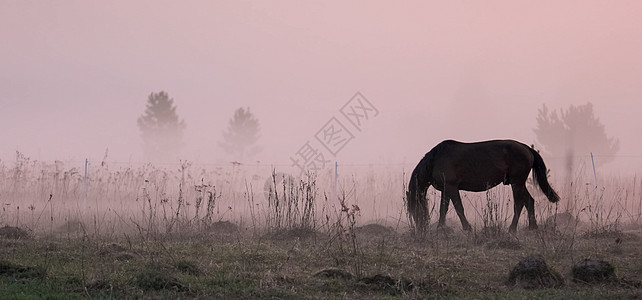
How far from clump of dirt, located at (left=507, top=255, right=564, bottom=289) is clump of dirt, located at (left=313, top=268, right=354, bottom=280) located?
5.31 ft

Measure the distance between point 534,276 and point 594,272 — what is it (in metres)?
0.66

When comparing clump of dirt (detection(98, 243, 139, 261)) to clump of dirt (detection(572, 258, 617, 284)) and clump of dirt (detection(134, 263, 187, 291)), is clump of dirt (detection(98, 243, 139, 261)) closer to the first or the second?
clump of dirt (detection(134, 263, 187, 291))

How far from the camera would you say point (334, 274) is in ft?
20.1

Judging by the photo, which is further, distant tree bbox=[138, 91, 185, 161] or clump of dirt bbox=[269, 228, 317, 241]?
distant tree bbox=[138, 91, 185, 161]

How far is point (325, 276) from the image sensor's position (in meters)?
6.09

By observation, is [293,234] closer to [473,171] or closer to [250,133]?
[473,171]

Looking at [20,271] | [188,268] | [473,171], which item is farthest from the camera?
[473,171]

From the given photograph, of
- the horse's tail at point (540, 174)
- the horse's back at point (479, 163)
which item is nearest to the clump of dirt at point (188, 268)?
the horse's back at point (479, 163)

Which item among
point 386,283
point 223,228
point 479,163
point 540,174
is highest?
point 479,163

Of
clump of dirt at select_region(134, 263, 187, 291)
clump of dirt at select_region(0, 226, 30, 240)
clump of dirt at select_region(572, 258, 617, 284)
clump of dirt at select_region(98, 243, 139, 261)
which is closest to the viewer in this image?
clump of dirt at select_region(134, 263, 187, 291)

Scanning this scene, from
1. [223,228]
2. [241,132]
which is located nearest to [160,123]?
[241,132]

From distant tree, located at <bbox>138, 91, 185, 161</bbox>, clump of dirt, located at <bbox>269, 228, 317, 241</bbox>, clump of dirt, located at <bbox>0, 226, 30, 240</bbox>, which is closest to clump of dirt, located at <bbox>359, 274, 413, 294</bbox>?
clump of dirt, located at <bbox>269, 228, 317, 241</bbox>

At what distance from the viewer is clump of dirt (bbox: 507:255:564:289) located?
19.1 feet

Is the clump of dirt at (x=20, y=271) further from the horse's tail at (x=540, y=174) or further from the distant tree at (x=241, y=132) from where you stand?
the distant tree at (x=241, y=132)
